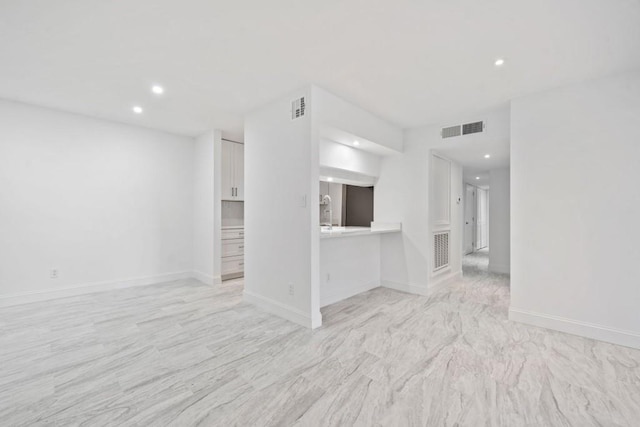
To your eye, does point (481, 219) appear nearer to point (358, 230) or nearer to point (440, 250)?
point (440, 250)

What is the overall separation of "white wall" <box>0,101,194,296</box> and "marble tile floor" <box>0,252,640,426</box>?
0.76m

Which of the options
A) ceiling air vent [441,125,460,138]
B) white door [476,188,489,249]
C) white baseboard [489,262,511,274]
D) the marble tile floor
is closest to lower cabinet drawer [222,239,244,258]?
the marble tile floor

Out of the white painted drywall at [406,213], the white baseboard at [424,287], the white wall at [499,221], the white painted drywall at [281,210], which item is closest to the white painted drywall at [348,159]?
the white painted drywall at [406,213]

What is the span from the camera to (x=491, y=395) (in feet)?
5.98

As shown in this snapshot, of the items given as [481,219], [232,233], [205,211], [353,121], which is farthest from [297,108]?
[481,219]

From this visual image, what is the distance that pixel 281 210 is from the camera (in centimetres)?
324

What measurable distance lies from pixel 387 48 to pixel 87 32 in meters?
2.36

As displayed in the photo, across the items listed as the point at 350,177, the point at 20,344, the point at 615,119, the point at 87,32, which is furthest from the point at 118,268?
the point at 615,119

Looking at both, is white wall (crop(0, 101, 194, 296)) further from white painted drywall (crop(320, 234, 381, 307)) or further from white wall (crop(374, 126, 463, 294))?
white wall (crop(374, 126, 463, 294))

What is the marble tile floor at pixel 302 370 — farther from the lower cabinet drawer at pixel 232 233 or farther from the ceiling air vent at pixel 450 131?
the ceiling air vent at pixel 450 131

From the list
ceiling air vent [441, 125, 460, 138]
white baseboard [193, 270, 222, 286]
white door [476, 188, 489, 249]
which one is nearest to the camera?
ceiling air vent [441, 125, 460, 138]

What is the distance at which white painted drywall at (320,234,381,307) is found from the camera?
12.0ft

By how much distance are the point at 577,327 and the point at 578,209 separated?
1.19 m

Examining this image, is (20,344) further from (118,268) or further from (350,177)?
(350,177)
